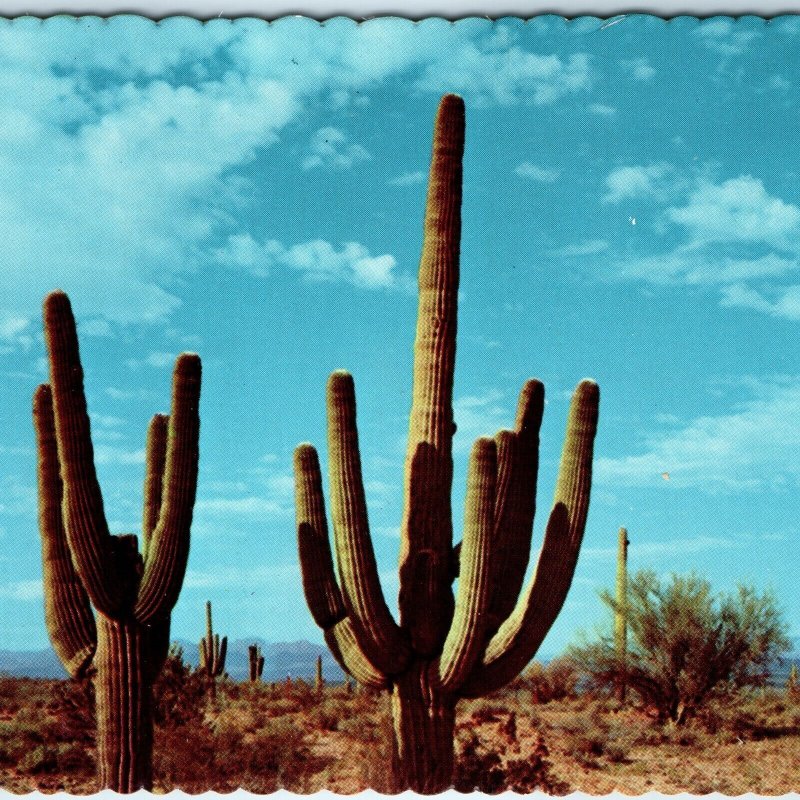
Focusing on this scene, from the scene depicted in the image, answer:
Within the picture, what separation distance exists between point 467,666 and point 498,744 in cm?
682

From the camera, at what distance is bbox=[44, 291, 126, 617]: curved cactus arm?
1001 centimetres

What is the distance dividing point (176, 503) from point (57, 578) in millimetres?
1673

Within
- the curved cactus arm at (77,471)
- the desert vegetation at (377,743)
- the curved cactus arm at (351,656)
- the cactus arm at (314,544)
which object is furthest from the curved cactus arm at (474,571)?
the curved cactus arm at (77,471)

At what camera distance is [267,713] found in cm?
2061

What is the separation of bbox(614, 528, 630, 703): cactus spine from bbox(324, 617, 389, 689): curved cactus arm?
11026 mm

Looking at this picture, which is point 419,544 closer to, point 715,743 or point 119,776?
point 119,776

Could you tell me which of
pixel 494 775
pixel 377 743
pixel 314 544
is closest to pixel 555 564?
pixel 314 544

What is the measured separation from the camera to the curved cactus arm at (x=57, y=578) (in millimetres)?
10828

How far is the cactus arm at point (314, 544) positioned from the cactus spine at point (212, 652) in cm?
1069

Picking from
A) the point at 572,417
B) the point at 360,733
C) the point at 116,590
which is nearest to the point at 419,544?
the point at 572,417

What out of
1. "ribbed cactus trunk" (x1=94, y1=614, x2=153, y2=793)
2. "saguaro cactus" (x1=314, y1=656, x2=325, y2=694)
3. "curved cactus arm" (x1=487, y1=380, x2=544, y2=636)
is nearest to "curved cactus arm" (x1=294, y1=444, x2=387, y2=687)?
"curved cactus arm" (x1=487, y1=380, x2=544, y2=636)

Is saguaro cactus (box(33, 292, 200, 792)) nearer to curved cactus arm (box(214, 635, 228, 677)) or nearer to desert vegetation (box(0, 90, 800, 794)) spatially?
desert vegetation (box(0, 90, 800, 794))

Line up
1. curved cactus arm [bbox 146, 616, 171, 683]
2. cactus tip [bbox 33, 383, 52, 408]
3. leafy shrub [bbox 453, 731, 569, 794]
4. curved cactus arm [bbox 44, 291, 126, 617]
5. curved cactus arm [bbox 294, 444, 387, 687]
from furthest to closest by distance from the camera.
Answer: leafy shrub [bbox 453, 731, 569, 794], cactus tip [bbox 33, 383, 52, 408], curved cactus arm [bbox 146, 616, 171, 683], curved cactus arm [bbox 44, 291, 126, 617], curved cactus arm [bbox 294, 444, 387, 687]

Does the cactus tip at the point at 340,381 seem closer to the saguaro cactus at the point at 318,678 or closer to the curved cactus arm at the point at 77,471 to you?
the curved cactus arm at the point at 77,471
